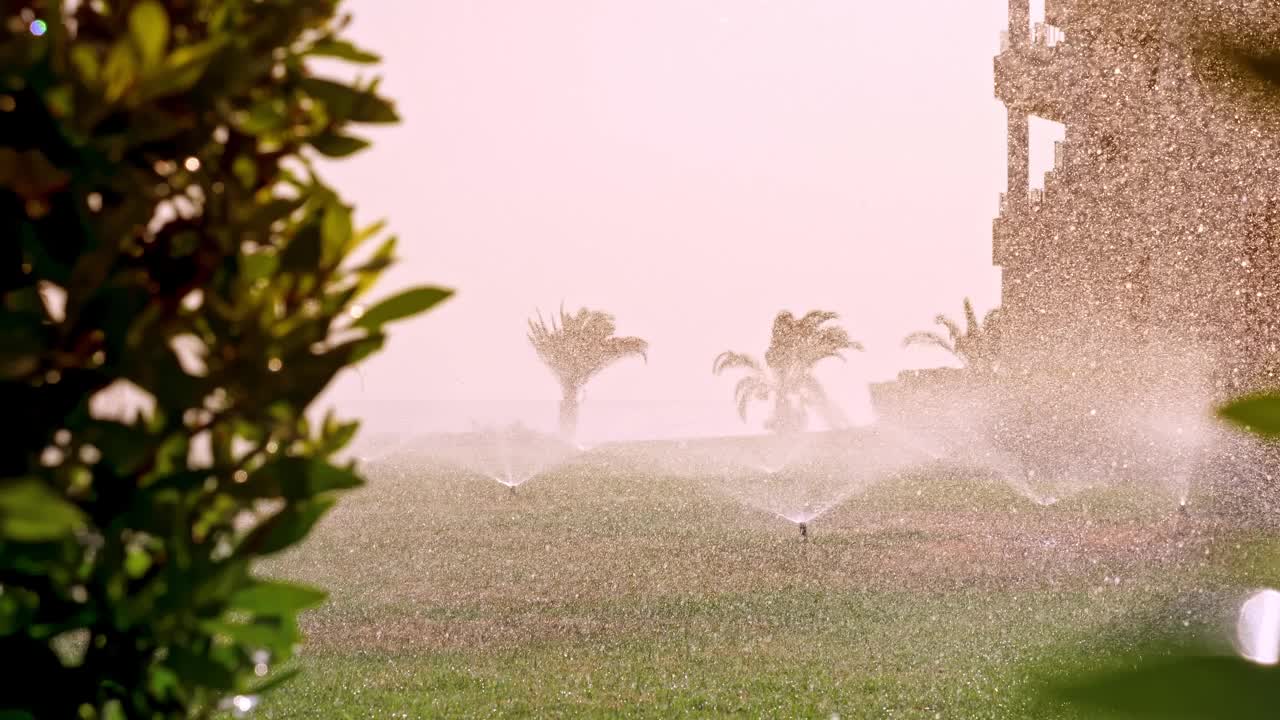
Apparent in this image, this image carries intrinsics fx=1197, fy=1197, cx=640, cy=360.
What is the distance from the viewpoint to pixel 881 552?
15.4 meters

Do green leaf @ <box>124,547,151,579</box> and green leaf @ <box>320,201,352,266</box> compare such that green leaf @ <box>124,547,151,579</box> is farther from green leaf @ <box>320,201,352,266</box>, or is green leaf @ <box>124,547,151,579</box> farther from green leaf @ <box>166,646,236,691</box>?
green leaf @ <box>320,201,352,266</box>

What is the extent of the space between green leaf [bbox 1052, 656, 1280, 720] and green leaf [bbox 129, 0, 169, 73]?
0.98m

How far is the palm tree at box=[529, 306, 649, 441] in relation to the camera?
1761 inches

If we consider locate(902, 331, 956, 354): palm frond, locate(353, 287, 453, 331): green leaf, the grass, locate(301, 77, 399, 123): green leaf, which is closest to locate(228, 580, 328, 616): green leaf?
locate(353, 287, 453, 331): green leaf

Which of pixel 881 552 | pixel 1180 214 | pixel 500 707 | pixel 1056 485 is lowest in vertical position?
pixel 500 707

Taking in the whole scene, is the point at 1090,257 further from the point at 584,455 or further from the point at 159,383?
the point at 159,383

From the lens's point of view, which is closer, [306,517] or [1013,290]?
[306,517]

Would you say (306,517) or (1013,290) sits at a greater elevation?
(1013,290)

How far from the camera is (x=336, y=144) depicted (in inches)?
61.8

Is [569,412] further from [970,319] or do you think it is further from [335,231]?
[335,231]

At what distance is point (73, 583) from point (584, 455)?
37.7m

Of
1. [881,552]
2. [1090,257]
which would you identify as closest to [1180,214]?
[1090,257]

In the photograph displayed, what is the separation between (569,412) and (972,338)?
56.2 ft

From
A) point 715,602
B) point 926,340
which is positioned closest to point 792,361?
point 926,340
